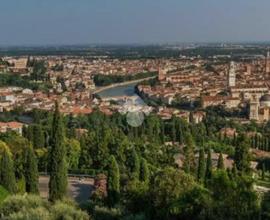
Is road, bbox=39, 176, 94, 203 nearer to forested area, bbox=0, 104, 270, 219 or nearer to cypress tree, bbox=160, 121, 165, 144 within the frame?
forested area, bbox=0, 104, 270, 219

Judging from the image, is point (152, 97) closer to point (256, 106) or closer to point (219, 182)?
point (256, 106)

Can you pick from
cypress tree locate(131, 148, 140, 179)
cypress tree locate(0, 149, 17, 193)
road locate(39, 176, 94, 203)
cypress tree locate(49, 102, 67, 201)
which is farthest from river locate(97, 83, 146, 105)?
cypress tree locate(49, 102, 67, 201)

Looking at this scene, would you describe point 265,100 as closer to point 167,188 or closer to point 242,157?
point 242,157

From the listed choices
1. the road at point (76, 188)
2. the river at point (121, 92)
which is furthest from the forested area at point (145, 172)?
the river at point (121, 92)

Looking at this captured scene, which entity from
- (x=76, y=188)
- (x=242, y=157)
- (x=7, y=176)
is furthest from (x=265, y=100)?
(x=7, y=176)

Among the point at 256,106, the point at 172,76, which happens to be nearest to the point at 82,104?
the point at 256,106

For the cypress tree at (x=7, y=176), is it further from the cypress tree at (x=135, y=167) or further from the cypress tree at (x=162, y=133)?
the cypress tree at (x=162, y=133)

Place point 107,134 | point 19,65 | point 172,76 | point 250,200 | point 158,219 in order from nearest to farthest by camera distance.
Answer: point 250,200 → point 158,219 → point 107,134 → point 172,76 → point 19,65
